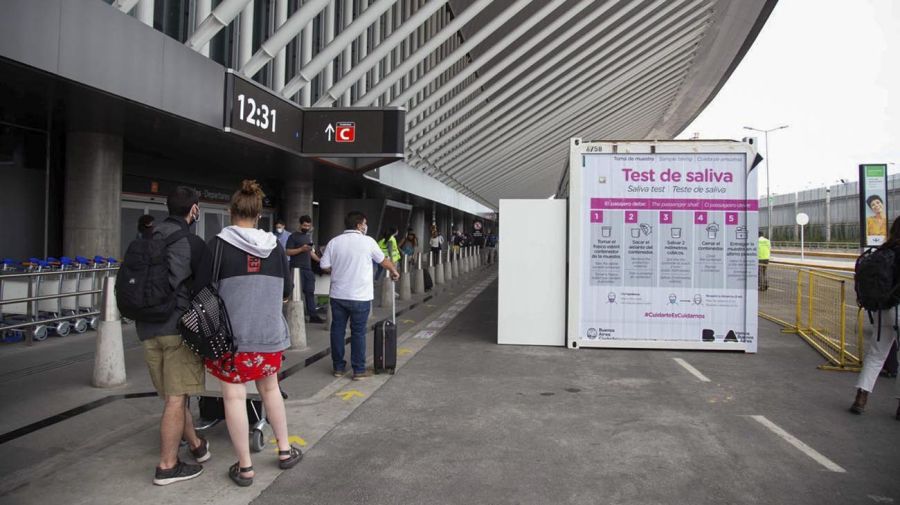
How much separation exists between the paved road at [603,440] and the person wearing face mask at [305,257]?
11.8 feet

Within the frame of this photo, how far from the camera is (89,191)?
9680 millimetres

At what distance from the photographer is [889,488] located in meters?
3.82

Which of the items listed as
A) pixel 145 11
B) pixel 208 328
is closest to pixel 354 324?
pixel 208 328

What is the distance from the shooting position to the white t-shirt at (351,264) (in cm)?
652

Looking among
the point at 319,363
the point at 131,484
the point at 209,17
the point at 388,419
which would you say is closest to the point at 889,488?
the point at 388,419

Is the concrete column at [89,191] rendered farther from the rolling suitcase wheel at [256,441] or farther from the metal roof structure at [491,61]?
the rolling suitcase wheel at [256,441]

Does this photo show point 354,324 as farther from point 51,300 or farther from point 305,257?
point 51,300

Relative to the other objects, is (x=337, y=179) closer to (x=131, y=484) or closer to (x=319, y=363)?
(x=319, y=363)

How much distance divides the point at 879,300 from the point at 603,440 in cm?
288

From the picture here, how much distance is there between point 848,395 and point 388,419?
15.3 feet

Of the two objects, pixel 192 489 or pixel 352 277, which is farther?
pixel 352 277

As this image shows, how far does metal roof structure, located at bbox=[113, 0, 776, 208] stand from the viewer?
11695 mm

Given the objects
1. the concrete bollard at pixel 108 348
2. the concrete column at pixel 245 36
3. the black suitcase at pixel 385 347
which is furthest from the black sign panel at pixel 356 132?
the concrete bollard at pixel 108 348

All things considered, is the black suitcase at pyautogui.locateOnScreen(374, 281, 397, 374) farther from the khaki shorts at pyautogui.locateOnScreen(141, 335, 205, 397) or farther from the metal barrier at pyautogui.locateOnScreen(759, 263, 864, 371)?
the metal barrier at pyautogui.locateOnScreen(759, 263, 864, 371)
